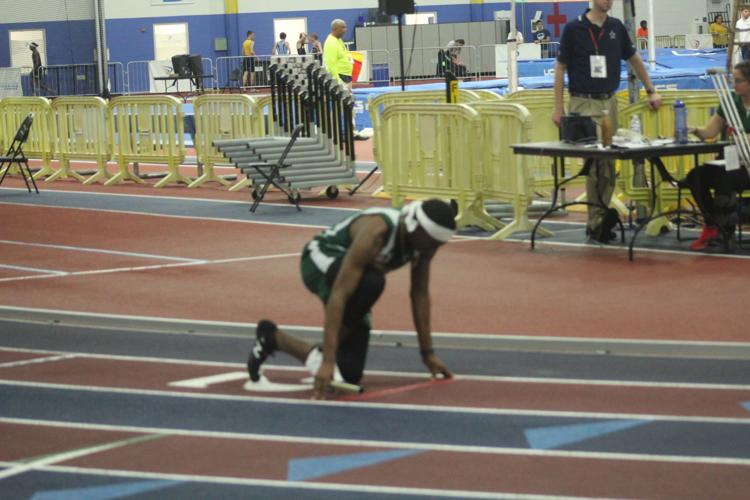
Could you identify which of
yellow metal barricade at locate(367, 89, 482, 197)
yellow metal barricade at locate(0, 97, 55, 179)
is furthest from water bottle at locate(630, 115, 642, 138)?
yellow metal barricade at locate(0, 97, 55, 179)

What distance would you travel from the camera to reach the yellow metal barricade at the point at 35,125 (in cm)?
2197

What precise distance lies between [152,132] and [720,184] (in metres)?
10.5

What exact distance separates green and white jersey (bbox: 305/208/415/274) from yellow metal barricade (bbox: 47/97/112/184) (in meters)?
14.4

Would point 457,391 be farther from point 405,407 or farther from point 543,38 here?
point 543,38

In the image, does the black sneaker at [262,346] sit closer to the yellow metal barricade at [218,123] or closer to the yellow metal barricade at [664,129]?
the yellow metal barricade at [664,129]

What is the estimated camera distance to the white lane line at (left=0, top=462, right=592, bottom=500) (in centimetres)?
549

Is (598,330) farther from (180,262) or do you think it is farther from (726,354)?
(180,262)

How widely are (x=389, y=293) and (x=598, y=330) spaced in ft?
6.86

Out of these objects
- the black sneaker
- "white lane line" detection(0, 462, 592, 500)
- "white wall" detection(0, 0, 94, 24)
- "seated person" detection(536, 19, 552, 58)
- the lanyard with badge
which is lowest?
"white lane line" detection(0, 462, 592, 500)

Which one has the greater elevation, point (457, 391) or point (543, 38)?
point (543, 38)

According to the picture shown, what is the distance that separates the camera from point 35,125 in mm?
22422

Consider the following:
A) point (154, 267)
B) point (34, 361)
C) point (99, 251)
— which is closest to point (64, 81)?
point (99, 251)

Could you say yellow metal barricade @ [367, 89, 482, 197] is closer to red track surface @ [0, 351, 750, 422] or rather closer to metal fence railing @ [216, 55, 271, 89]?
red track surface @ [0, 351, 750, 422]

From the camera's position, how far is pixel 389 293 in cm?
1047
